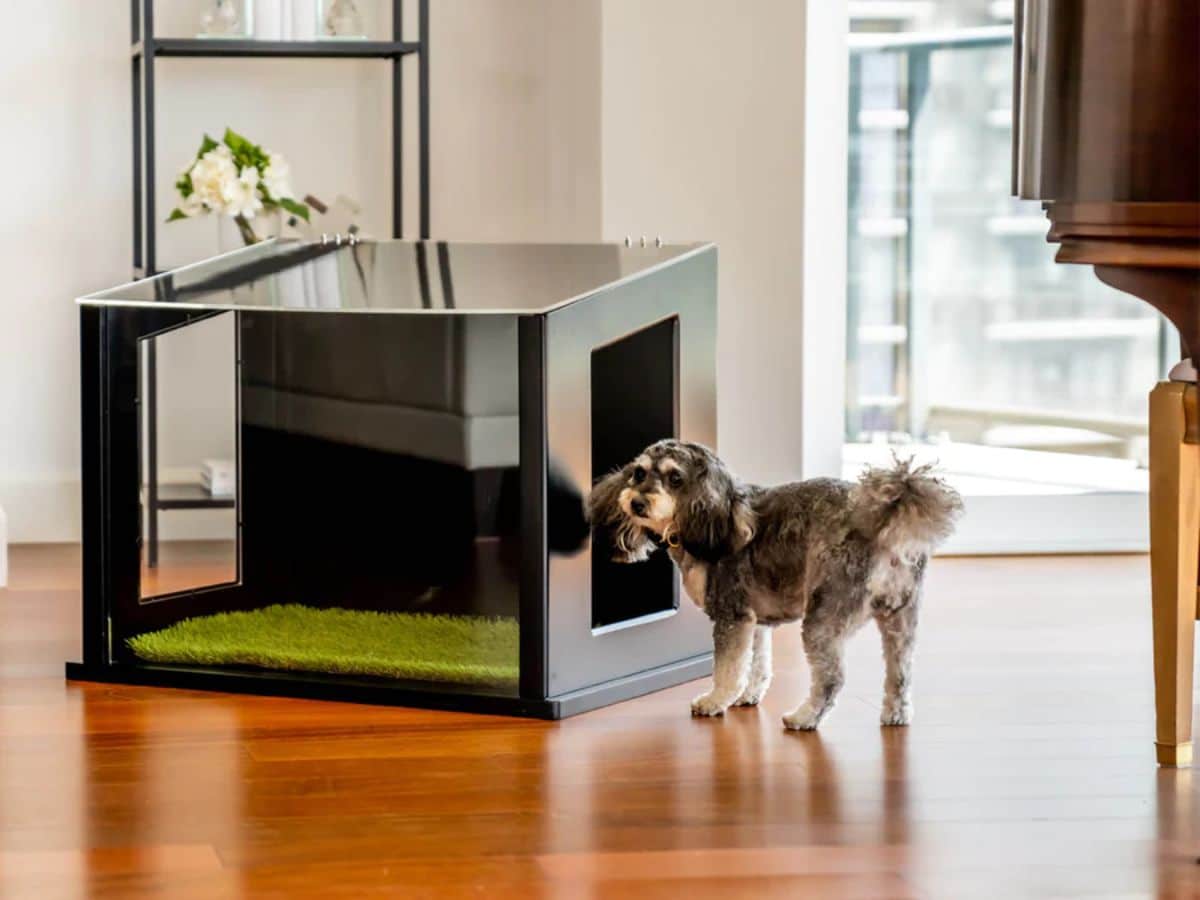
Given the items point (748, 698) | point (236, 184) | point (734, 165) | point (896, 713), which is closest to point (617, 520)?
point (748, 698)

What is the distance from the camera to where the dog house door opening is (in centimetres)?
292

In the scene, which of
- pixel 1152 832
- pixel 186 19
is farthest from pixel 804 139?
pixel 1152 832

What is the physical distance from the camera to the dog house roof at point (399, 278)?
272 centimetres

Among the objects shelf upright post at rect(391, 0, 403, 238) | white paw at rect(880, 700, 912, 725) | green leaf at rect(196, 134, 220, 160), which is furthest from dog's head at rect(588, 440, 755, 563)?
green leaf at rect(196, 134, 220, 160)

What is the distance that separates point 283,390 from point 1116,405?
1.97 m

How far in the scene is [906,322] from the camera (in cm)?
423

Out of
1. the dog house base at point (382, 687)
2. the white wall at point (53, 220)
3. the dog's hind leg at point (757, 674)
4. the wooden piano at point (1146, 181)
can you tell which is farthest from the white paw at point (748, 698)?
the white wall at point (53, 220)

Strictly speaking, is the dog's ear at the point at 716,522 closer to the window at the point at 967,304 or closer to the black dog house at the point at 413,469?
the black dog house at the point at 413,469

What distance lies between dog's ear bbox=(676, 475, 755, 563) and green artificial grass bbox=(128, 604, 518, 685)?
0.37 meters

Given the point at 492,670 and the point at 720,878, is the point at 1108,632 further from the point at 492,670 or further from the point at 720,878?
the point at 720,878

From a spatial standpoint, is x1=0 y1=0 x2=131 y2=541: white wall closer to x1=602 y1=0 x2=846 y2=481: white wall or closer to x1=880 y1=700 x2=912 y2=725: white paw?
x1=602 y1=0 x2=846 y2=481: white wall

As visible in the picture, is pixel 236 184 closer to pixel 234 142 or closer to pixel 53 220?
pixel 234 142

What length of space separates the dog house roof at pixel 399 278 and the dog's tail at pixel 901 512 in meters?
0.49

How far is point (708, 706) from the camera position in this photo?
2.70 meters
